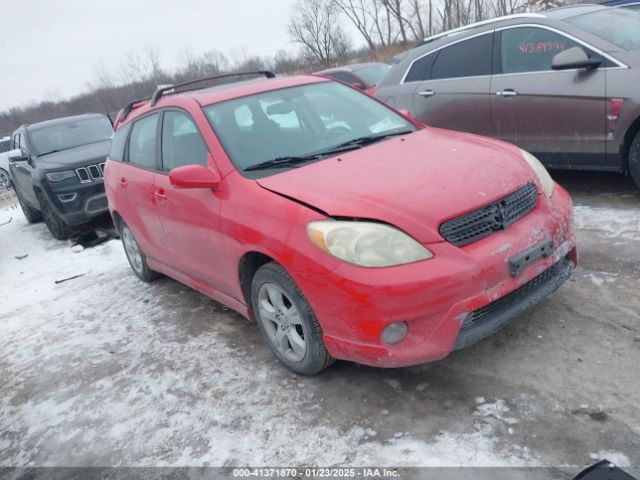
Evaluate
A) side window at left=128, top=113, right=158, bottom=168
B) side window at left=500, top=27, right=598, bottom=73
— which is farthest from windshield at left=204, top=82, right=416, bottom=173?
side window at left=500, top=27, right=598, bottom=73

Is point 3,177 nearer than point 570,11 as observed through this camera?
No

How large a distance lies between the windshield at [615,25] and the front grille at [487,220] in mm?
2722

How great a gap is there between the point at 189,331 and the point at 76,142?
A: 20.3 ft

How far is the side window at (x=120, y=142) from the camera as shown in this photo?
501cm

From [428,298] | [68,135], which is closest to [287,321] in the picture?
[428,298]

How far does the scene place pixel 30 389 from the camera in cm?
384

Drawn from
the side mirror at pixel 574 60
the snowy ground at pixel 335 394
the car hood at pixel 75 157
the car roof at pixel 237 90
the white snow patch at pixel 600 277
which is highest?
the car roof at pixel 237 90

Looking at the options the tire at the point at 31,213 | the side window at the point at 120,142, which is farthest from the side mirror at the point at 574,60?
the tire at the point at 31,213

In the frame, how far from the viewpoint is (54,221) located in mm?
8047

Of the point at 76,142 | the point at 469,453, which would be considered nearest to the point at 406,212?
the point at 469,453

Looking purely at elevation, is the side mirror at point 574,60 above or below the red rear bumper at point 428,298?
above

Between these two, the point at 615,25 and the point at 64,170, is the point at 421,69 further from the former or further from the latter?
the point at 64,170

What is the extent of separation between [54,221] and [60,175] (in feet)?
2.59

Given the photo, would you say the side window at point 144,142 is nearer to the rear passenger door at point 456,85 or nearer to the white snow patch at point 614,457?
the rear passenger door at point 456,85
